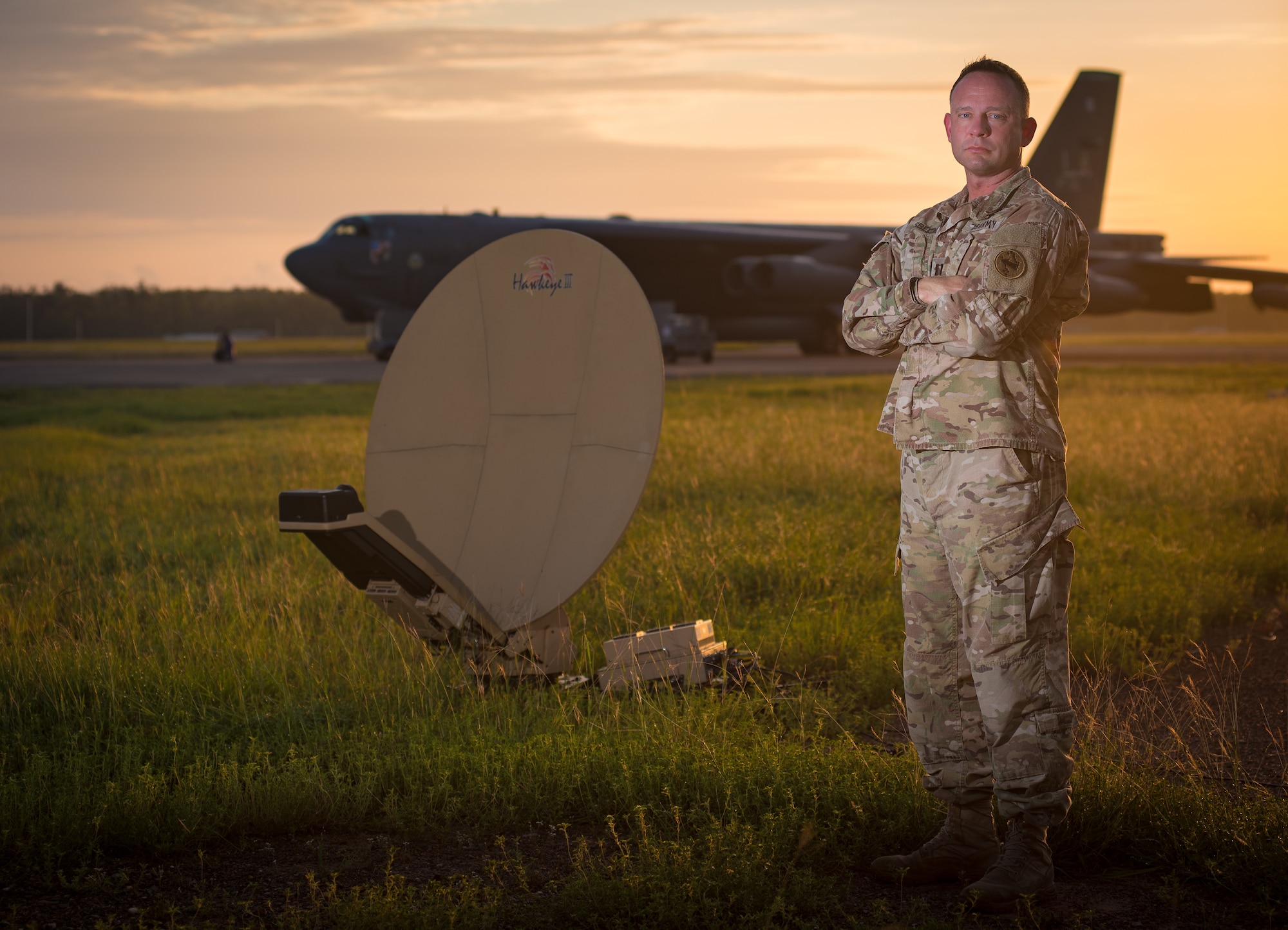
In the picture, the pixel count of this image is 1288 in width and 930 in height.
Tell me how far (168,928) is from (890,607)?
13.9 feet

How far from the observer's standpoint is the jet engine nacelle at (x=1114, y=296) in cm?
3631

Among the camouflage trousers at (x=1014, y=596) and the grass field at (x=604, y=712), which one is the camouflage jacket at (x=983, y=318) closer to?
the camouflage trousers at (x=1014, y=596)

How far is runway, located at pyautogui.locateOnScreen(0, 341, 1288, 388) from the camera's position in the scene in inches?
1063

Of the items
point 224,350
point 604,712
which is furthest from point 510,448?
point 224,350

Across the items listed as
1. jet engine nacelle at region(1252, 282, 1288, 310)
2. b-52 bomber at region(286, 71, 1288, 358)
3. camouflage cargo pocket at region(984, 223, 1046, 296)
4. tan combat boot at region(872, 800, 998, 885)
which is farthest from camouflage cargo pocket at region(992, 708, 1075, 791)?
jet engine nacelle at region(1252, 282, 1288, 310)

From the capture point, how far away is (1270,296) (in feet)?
120

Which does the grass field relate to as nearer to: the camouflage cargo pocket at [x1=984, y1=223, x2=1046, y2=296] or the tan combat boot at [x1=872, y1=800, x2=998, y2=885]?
the tan combat boot at [x1=872, y1=800, x2=998, y2=885]

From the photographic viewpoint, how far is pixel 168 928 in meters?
2.96

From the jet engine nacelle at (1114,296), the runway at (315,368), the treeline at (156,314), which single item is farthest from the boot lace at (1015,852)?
the treeline at (156,314)

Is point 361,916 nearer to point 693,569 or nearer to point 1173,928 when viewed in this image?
point 1173,928

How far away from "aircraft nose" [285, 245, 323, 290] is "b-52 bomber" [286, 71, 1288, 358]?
0.09ft

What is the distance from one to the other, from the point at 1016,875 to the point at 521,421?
293 centimetres

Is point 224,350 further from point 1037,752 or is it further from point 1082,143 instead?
point 1037,752

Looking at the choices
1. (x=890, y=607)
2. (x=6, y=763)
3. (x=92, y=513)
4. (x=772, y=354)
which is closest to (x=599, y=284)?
(x=890, y=607)
